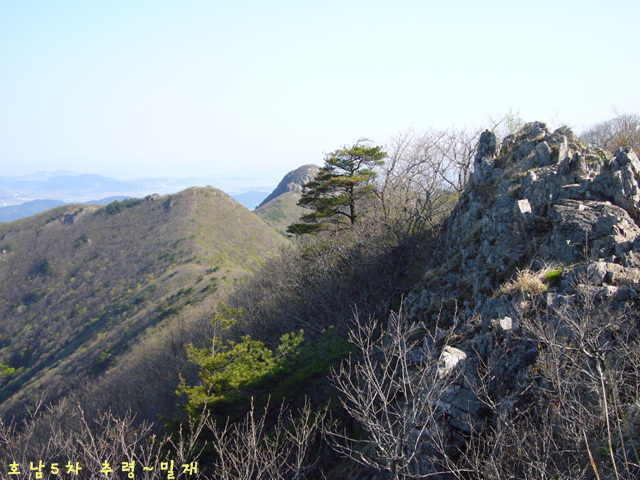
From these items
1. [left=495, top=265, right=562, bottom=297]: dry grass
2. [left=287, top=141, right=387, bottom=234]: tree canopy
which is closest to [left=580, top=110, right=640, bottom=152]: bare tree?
[left=287, top=141, right=387, bottom=234]: tree canopy

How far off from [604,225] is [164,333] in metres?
39.5

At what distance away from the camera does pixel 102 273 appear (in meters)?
71.8

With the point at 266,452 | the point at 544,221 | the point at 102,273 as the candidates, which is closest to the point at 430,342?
the point at 544,221

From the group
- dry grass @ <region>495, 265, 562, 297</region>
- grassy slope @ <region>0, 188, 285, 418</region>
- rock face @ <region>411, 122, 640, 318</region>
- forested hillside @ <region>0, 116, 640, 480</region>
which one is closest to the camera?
forested hillside @ <region>0, 116, 640, 480</region>

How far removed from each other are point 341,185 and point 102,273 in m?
67.7

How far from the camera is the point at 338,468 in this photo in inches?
375

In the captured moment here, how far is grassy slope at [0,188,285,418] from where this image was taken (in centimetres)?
4934


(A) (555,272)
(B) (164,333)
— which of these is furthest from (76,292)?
(A) (555,272)

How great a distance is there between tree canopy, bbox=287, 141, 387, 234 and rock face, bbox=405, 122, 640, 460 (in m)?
8.05

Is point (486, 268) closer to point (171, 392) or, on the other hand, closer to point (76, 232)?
point (171, 392)

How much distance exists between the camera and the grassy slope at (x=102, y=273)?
4934 cm

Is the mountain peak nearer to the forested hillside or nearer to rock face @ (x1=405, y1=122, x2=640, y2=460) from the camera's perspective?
→ the forested hillside

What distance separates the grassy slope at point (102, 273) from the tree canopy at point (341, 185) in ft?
80.5

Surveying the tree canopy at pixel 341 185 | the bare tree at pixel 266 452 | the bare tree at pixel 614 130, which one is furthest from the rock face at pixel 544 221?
the bare tree at pixel 614 130
